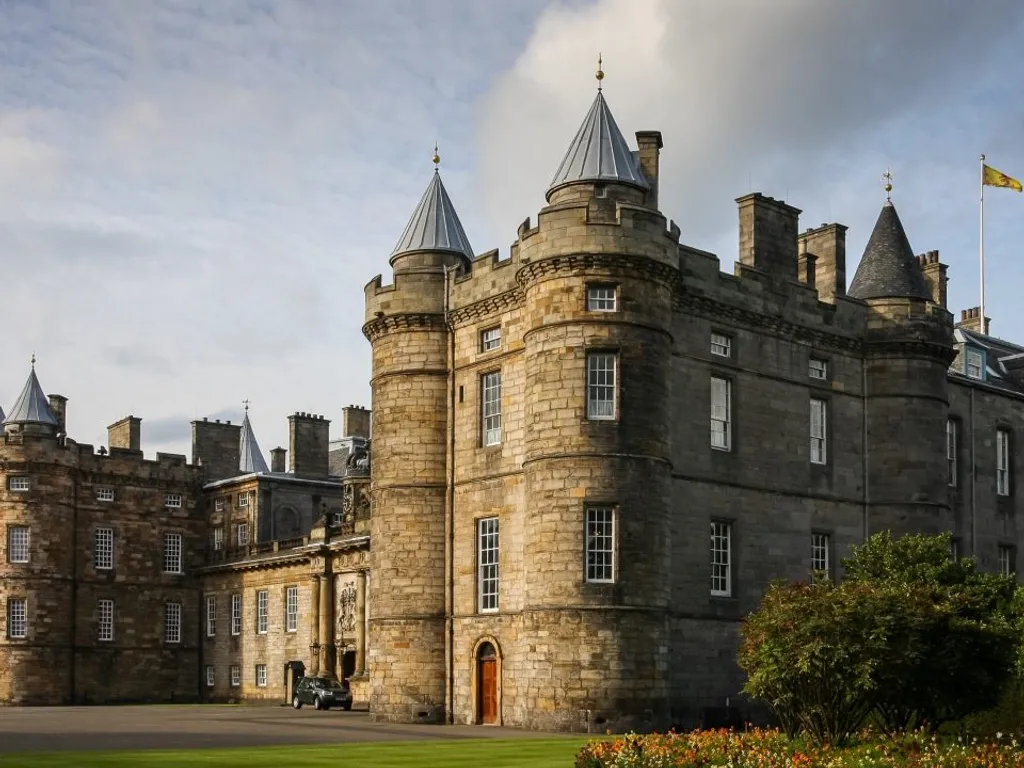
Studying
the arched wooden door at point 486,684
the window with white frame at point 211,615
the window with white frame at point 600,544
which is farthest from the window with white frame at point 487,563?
the window with white frame at point 211,615

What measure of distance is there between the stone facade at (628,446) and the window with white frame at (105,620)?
2996cm

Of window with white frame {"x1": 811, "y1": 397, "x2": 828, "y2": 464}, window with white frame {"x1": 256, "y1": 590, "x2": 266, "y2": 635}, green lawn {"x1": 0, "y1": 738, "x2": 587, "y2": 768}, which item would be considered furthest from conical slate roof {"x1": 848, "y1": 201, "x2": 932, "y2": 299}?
window with white frame {"x1": 256, "y1": 590, "x2": 266, "y2": 635}

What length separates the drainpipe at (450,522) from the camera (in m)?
39.9

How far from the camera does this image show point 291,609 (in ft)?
205

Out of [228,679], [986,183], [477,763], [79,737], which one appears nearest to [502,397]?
[79,737]

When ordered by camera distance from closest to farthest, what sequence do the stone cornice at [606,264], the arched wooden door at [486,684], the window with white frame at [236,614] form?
the stone cornice at [606,264] → the arched wooden door at [486,684] → the window with white frame at [236,614]

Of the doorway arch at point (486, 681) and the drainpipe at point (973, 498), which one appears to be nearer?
the doorway arch at point (486, 681)

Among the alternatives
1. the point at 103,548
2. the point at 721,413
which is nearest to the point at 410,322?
the point at 721,413

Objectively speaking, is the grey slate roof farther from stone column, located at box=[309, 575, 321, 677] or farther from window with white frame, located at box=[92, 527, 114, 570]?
stone column, located at box=[309, 575, 321, 677]

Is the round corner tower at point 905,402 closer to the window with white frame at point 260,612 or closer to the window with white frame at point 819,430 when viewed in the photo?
the window with white frame at point 819,430

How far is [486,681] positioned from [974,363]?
23.4m

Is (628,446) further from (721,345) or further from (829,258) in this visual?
(829,258)

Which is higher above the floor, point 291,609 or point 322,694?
point 291,609

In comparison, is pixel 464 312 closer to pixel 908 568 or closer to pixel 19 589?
pixel 908 568
